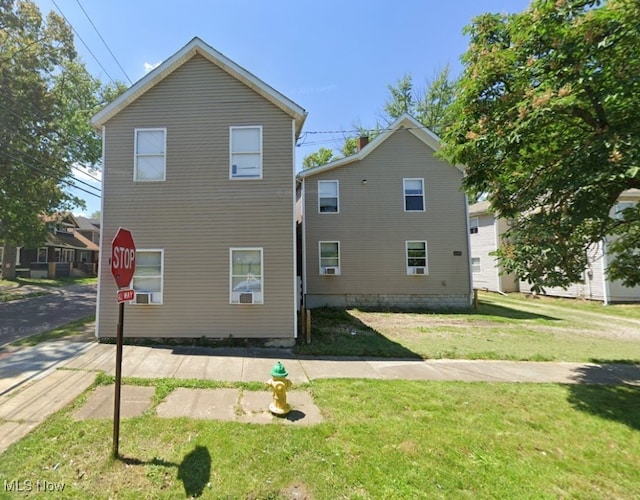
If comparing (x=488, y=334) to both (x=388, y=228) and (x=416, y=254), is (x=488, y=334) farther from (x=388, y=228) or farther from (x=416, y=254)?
(x=388, y=228)

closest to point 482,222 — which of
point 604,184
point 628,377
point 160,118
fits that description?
point 628,377

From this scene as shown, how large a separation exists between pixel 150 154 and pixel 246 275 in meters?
4.26

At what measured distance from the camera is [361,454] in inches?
133

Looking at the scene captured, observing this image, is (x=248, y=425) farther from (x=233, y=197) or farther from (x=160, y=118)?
(x=160, y=118)

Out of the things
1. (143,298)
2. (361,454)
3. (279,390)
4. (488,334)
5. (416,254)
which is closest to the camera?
(361,454)

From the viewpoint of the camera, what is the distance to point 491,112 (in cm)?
562

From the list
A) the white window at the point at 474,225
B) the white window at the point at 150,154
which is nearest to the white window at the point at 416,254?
the white window at the point at 474,225

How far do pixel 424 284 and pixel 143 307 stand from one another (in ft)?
38.4

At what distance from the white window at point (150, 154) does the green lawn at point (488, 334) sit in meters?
6.09

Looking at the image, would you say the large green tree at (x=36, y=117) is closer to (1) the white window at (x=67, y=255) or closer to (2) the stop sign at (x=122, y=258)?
(1) the white window at (x=67, y=255)

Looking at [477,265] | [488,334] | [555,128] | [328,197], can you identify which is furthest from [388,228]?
[477,265]

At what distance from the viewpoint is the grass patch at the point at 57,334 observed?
760 centimetres

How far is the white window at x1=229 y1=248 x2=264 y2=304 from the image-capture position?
7.89m

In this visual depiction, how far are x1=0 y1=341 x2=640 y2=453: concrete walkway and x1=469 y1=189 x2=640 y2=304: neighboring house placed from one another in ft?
26.4
